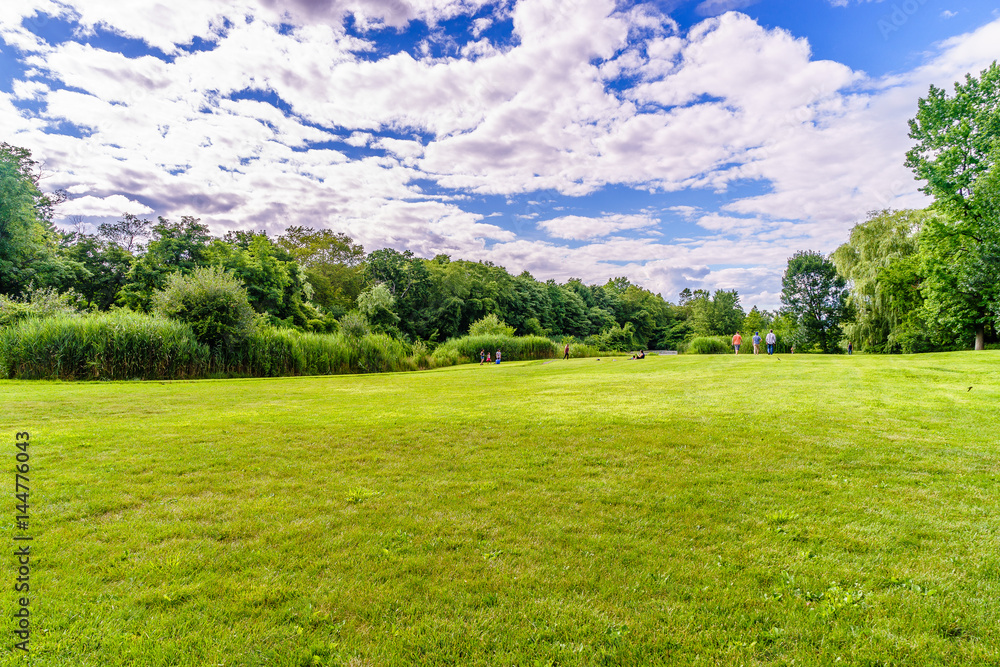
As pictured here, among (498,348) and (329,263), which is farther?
(329,263)

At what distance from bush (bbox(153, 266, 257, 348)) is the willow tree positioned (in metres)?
44.2

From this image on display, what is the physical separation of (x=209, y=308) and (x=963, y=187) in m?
39.2

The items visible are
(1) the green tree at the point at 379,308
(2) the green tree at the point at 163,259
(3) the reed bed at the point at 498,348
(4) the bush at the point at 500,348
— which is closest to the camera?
(2) the green tree at the point at 163,259

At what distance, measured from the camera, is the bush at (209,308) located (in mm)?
20469

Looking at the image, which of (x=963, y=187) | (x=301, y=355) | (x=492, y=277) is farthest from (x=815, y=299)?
(x=301, y=355)

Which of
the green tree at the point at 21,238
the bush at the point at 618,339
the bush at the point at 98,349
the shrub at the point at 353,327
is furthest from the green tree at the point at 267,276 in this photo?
the bush at the point at 618,339

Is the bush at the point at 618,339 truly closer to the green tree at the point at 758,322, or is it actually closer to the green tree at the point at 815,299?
the green tree at the point at 758,322

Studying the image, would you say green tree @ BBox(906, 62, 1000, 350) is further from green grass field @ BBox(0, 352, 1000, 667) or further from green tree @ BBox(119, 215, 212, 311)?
green tree @ BBox(119, 215, 212, 311)

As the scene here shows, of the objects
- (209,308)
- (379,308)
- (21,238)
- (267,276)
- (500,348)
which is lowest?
(500,348)

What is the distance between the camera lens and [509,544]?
3783 mm

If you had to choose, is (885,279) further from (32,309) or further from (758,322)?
(32,309)

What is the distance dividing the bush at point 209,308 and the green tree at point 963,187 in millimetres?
36794

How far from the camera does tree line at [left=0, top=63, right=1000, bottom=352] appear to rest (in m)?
23.2

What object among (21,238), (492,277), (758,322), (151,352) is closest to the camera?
(151,352)
